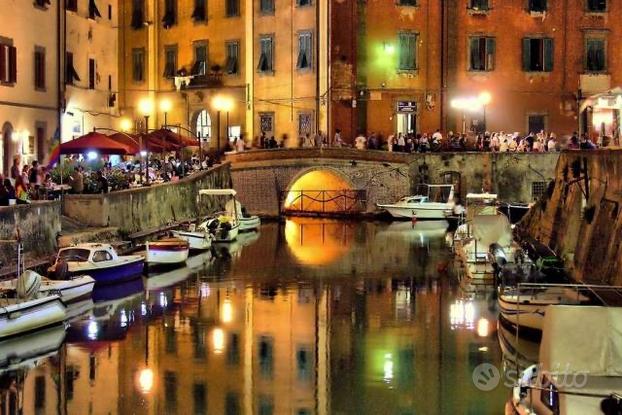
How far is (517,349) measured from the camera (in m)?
24.8

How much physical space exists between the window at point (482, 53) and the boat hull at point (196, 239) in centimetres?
2014

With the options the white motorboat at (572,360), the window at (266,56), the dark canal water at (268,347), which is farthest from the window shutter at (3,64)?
the white motorboat at (572,360)

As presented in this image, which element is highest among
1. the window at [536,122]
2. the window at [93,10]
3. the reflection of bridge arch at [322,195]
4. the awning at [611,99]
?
the window at [93,10]

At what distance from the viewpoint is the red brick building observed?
57.0 meters

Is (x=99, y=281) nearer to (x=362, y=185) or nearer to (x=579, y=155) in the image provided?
(x=579, y=155)

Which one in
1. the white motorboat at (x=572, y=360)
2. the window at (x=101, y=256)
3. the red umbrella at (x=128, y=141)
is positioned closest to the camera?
the white motorboat at (x=572, y=360)

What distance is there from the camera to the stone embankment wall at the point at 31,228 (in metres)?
30.8

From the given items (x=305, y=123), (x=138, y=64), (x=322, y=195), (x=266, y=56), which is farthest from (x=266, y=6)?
(x=322, y=195)

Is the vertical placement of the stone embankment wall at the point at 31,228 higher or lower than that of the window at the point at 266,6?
lower

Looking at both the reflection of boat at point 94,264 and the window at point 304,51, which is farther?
the window at point 304,51

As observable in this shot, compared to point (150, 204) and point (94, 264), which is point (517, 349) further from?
point (150, 204)

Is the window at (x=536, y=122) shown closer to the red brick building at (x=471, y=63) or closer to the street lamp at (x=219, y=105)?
the red brick building at (x=471, y=63)

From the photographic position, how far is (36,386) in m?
21.6

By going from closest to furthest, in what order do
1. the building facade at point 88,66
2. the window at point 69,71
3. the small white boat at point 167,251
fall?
the small white boat at point 167,251
the window at point 69,71
the building facade at point 88,66
